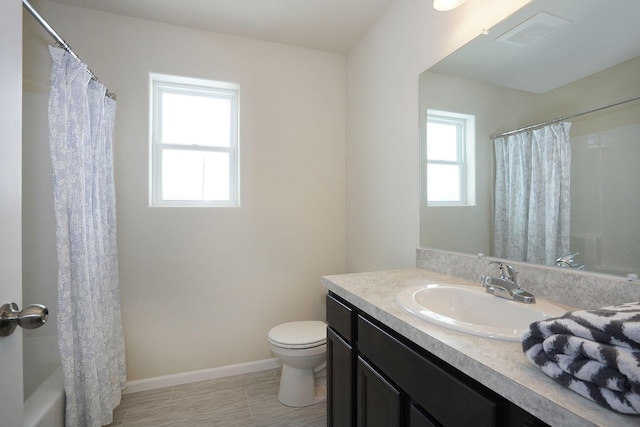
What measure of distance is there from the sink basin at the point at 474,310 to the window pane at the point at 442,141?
67cm

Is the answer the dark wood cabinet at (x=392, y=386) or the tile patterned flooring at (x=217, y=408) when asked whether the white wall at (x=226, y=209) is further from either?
the dark wood cabinet at (x=392, y=386)

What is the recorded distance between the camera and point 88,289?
57.1 inches

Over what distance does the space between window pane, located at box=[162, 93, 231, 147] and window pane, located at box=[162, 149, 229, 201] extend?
10 cm

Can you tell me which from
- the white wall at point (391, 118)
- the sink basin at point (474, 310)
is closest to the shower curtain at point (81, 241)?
the sink basin at point (474, 310)

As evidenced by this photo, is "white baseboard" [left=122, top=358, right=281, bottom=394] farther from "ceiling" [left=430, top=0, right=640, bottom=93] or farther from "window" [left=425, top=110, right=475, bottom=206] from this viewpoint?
"ceiling" [left=430, top=0, right=640, bottom=93]

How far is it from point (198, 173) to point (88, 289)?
109cm

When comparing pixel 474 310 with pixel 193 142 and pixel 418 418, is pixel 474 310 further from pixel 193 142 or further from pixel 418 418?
pixel 193 142

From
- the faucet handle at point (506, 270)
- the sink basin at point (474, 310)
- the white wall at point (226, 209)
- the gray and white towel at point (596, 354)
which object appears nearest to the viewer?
the gray and white towel at point (596, 354)

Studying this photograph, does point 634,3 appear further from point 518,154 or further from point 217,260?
point 217,260

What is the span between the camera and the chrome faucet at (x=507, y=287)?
38.1 inches

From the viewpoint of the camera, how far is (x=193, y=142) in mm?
2260

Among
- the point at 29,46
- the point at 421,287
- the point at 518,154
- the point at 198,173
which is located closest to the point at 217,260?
the point at 198,173

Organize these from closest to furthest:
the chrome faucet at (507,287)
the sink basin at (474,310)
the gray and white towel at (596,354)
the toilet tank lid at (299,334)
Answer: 1. the gray and white towel at (596,354)
2. the sink basin at (474,310)
3. the chrome faucet at (507,287)
4. the toilet tank lid at (299,334)

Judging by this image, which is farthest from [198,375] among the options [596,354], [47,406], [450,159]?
[596,354]
